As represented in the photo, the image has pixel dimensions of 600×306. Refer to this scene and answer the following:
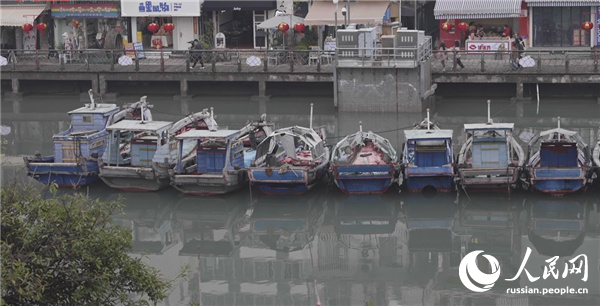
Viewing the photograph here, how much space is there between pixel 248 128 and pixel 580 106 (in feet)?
47.3

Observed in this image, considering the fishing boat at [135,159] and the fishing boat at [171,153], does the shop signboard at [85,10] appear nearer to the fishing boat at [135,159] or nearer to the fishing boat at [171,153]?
the fishing boat at [171,153]

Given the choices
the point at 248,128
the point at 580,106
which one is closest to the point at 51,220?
the point at 248,128

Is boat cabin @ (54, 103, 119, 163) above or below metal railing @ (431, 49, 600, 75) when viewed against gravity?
below

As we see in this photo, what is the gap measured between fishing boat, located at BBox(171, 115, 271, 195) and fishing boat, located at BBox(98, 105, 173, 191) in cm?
70

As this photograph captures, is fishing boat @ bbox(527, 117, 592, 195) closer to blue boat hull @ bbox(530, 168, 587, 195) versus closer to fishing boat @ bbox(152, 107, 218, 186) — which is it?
blue boat hull @ bbox(530, 168, 587, 195)

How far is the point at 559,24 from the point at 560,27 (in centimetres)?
13

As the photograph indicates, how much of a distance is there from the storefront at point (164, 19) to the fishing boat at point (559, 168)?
943 inches

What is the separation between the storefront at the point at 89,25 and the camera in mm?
48906

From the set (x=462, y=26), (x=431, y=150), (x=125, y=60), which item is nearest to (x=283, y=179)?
(x=431, y=150)

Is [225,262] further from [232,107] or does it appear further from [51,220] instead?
[232,107]

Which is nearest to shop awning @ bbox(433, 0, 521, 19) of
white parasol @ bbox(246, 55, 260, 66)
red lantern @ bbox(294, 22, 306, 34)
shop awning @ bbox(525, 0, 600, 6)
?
shop awning @ bbox(525, 0, 600, 6)

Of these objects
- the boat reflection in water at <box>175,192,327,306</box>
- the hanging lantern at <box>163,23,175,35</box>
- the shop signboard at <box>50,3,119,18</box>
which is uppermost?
the shop signboard at <box>50,3,119,18</box>

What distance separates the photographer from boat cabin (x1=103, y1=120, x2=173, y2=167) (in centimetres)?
2905

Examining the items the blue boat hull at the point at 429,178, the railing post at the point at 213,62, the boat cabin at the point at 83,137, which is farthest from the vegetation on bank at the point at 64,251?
the railing post at the point at 213,62
